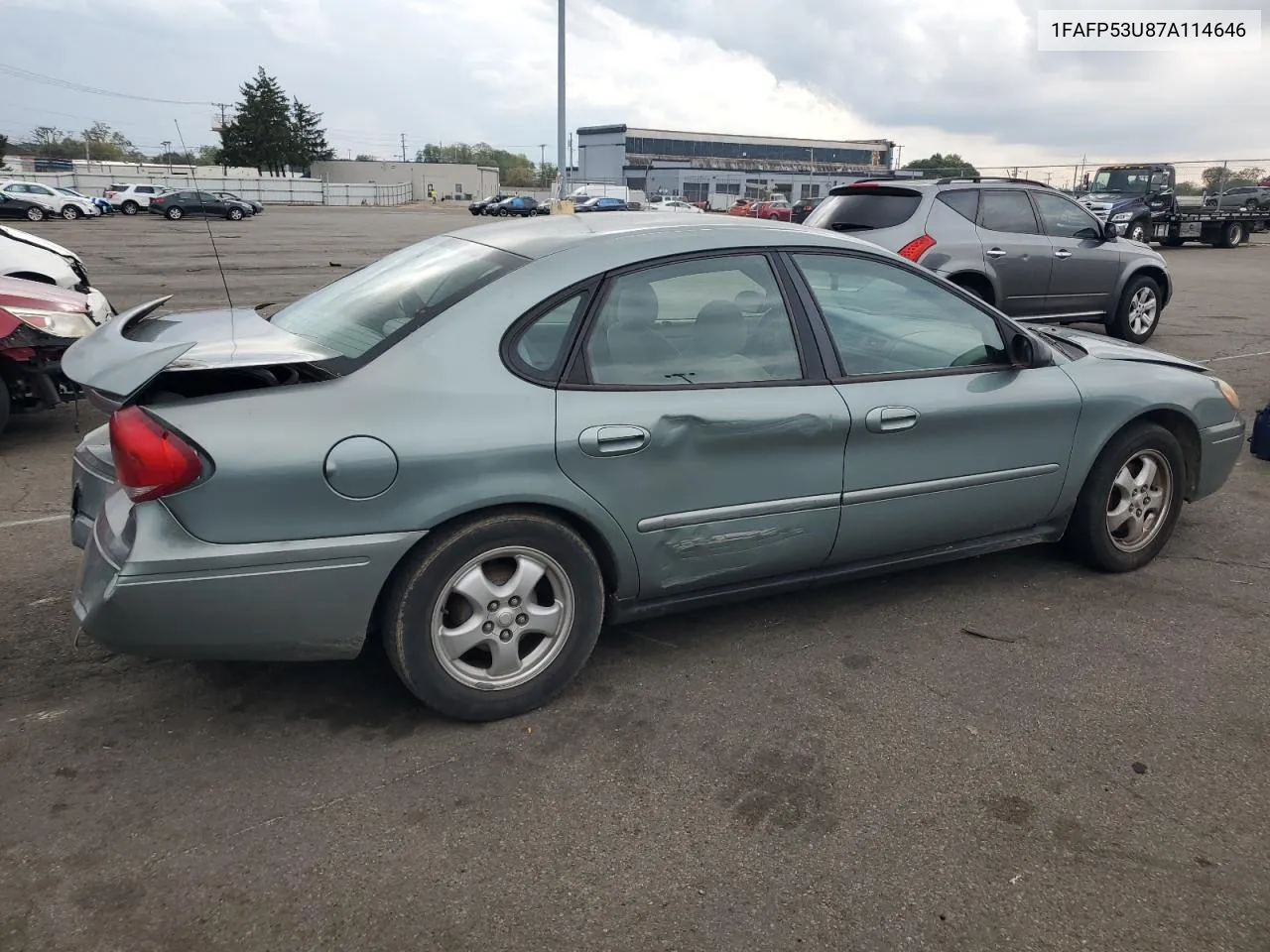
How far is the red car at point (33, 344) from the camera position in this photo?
6.09 meters

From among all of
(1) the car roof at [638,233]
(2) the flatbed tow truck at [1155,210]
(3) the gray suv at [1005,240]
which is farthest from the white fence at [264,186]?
(1) the car roof at [638,233]

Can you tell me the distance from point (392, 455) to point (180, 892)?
1226 millimetres

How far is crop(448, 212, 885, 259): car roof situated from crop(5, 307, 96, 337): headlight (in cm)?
376

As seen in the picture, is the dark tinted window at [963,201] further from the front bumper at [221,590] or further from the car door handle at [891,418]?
the front bumper at [221,590]

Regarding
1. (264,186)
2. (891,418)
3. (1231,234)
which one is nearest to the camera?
(891,418)

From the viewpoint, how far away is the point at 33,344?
613cm

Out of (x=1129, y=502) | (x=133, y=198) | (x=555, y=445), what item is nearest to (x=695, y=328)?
(x=555, y=445)

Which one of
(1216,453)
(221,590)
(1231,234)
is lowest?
(221,590)

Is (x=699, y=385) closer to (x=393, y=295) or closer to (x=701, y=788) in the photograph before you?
(x=393, y=295)

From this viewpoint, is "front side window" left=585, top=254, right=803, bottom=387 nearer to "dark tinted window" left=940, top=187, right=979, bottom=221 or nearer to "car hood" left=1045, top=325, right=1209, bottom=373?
"car hood" left=1045, top=325, right=1209, bottom=373

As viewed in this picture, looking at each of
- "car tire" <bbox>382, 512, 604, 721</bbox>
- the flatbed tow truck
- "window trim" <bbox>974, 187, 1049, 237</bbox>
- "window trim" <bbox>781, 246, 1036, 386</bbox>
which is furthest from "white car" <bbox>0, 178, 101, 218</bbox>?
"car tire" <bbox>382, 512, 604, 721</bbox>

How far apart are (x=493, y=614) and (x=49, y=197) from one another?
4578 centimetres

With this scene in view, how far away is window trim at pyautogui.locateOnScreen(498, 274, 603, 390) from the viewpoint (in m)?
3.08

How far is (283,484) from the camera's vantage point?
2723mm
